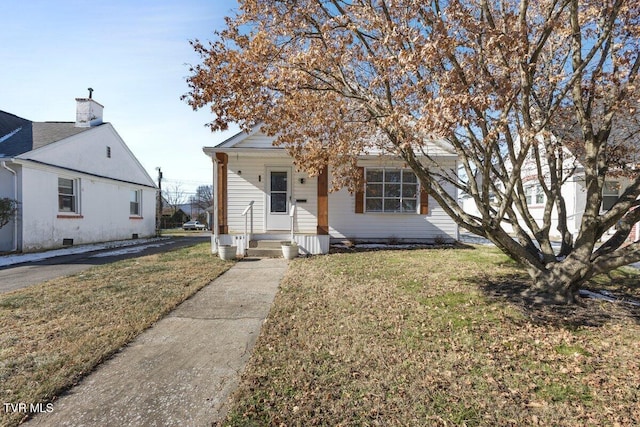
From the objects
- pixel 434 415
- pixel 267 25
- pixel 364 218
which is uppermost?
pixel 267 25

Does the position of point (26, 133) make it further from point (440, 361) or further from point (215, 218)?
point (440, 361)

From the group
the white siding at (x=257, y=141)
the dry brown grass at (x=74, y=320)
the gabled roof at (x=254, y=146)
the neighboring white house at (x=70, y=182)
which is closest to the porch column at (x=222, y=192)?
the gabled roof at (x=254, y=146)

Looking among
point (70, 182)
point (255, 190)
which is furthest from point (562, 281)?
point (70, 182)

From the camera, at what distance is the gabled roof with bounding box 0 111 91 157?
37.4ft

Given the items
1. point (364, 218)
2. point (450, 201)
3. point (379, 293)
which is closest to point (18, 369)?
point (379, 293)

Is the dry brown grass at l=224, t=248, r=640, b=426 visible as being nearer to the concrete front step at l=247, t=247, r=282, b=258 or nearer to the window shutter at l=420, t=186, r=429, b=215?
the concrete front step at l=247, t=247, r=282, b=258

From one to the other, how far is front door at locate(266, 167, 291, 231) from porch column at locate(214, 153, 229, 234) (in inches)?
58.8

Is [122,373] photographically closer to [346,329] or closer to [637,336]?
[346,329]

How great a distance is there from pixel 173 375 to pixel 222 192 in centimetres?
708

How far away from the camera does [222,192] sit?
9398 mm

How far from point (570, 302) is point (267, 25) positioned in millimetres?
5659

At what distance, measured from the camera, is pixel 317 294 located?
5.18 m

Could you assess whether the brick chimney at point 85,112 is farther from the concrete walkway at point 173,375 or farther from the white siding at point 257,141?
the concrete walkway at point 173,375

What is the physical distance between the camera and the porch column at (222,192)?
9320 millimetres
